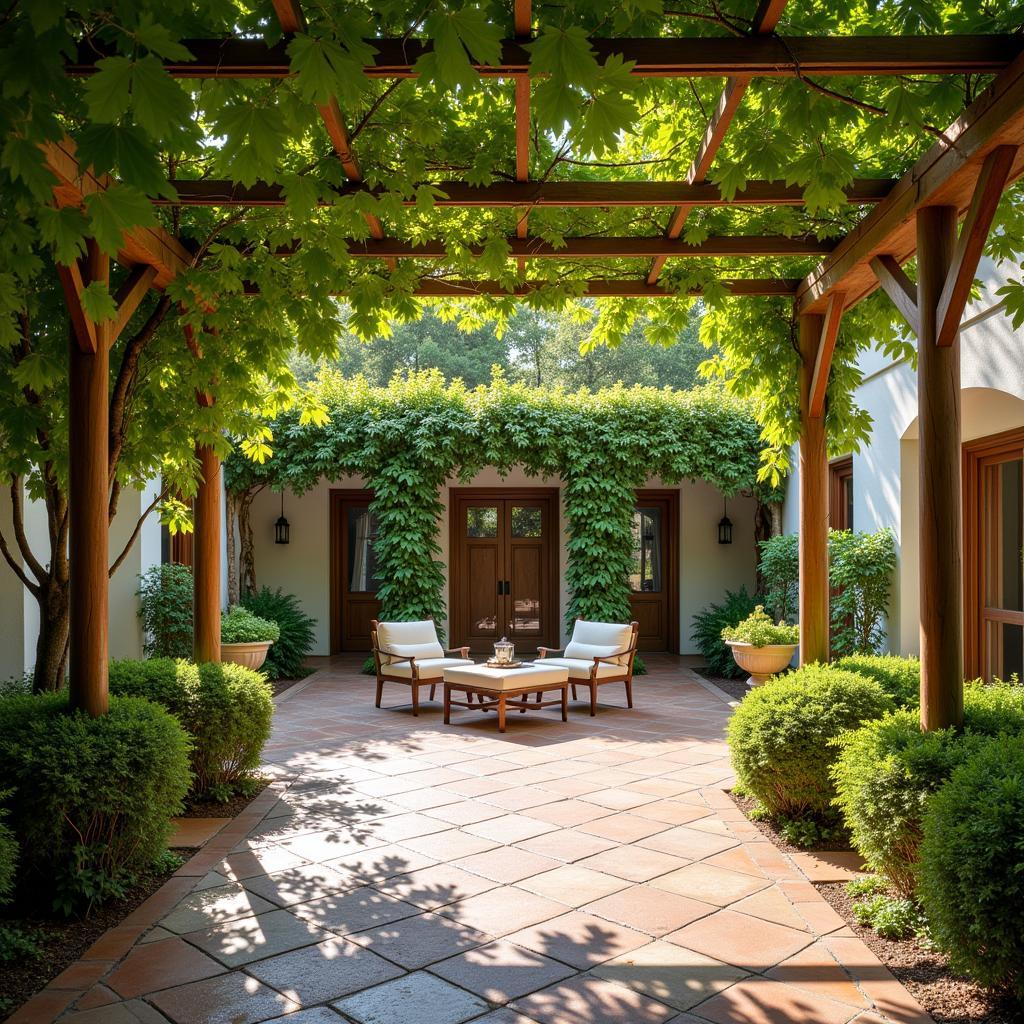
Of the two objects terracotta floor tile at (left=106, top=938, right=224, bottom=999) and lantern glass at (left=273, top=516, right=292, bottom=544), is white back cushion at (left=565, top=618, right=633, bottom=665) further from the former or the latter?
terracotta floor tile at (left=106, top=938, right=224, bottom=999)

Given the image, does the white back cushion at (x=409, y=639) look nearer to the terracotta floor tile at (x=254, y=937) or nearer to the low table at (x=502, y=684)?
the low table at (x=502, y=684)

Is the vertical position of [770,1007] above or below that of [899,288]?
below

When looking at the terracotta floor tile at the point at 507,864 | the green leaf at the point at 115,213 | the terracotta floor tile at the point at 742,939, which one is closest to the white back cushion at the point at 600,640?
the terracotta floor tile at the point at 507,864

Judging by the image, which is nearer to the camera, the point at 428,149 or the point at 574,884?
the point at 574,884

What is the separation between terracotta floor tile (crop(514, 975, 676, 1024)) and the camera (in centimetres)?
291

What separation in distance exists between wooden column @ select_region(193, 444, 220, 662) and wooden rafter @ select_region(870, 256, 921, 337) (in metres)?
4.16

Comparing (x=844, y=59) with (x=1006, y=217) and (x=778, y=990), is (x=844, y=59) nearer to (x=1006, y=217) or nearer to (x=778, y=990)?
(x=1006, y=217)

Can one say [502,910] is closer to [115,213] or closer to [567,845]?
[567,845]

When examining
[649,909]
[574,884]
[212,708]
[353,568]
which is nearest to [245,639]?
[353,568]

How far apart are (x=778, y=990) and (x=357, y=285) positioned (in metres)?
3.95

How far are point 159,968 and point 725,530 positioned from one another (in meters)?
11.0

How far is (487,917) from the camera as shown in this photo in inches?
147

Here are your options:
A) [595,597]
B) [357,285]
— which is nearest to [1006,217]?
[357,285]

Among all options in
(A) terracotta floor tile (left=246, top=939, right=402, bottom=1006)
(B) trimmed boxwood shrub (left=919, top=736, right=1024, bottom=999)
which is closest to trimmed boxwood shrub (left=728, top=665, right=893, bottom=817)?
(B) trimmed boxwood shrub (left=919, top=736, right=1024, bottom=999)
